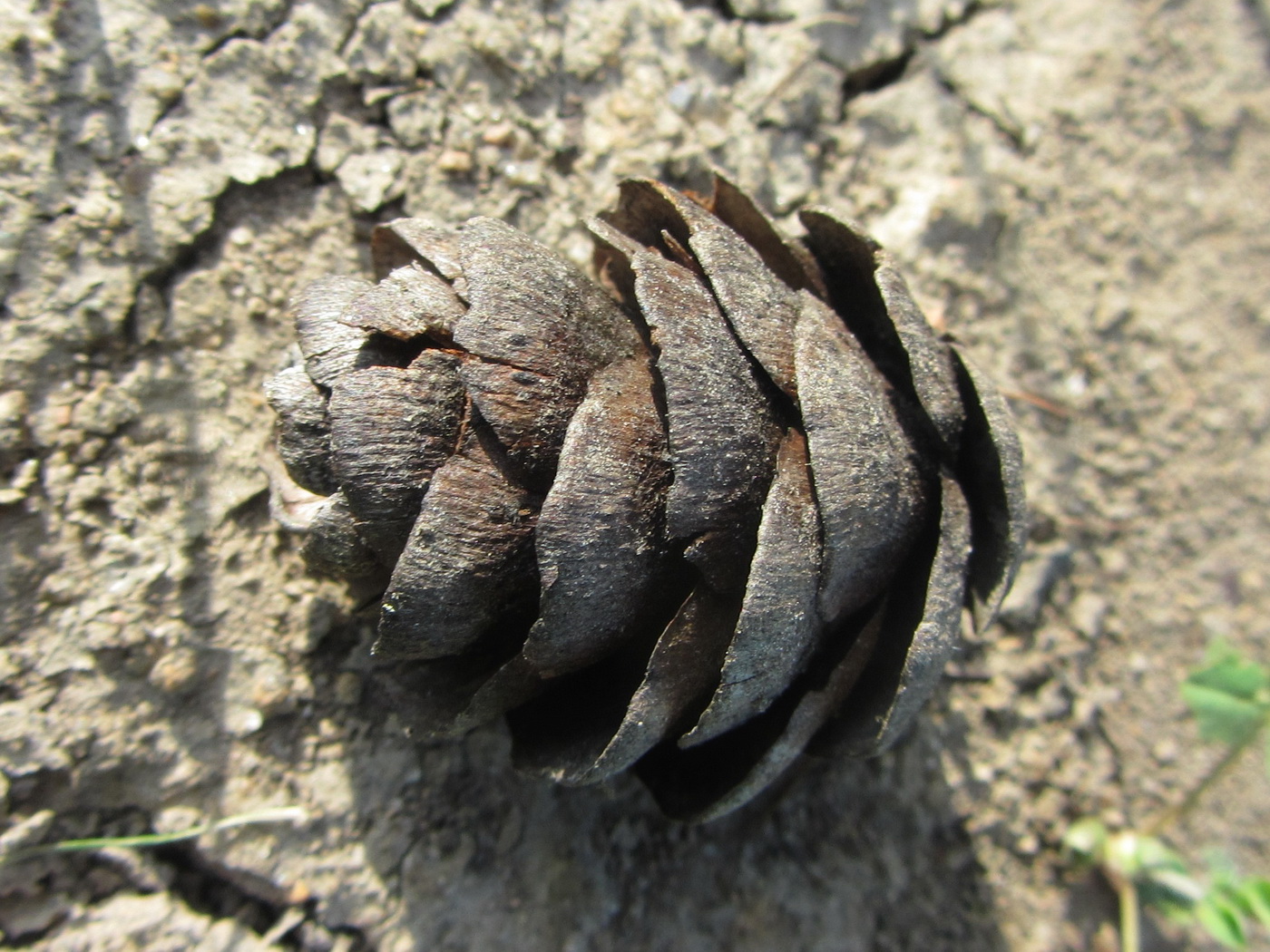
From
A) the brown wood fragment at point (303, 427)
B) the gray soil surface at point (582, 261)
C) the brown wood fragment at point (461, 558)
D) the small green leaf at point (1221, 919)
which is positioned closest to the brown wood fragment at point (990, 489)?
the gray soil surface at point (582, 261)

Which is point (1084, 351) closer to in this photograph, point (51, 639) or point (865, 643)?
point (865, 643)

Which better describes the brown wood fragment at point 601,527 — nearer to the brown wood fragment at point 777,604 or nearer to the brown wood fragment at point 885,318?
the brown wood fragment at point 777,604

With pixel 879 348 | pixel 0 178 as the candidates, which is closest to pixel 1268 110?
pixel 879 348

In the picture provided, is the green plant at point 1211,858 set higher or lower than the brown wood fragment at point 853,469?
lower

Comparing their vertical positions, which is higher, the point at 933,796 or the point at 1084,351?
the point at 1084,351

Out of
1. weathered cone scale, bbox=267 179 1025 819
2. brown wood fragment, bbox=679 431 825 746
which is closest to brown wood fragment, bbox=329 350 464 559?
weathered cone scale, bbox=267 179 1025 819

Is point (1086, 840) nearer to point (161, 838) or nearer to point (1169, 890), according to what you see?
point (1169, 890)
